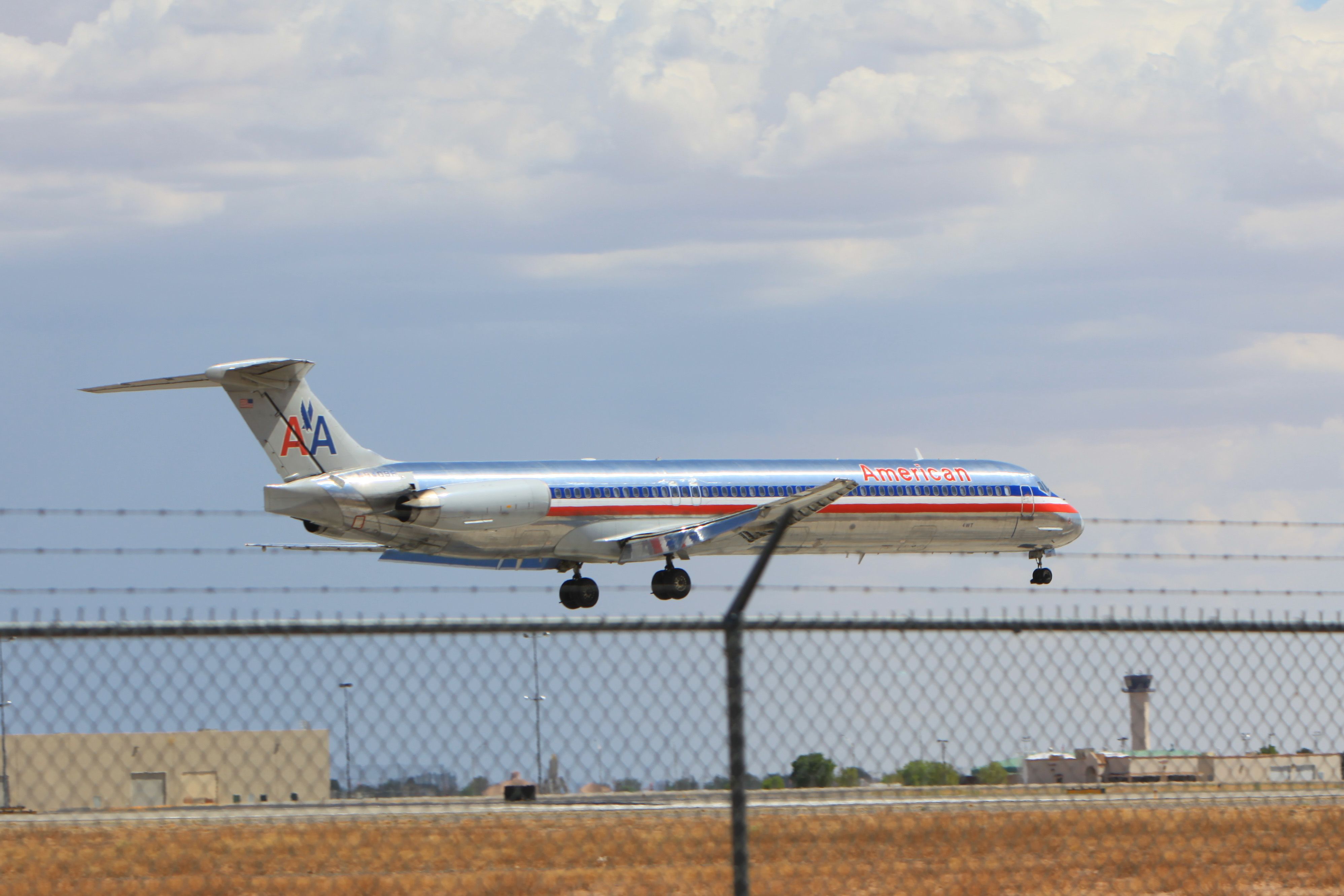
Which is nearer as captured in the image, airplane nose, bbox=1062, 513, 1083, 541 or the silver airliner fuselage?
the silver airliner fuselage

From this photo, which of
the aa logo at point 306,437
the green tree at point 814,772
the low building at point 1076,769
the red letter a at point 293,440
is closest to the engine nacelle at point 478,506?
the aa logo at point 306,437

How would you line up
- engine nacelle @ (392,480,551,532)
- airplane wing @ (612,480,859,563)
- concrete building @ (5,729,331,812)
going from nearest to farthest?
concrete building @ (5,729,331,812) → engine nacelle @ (392,480,551,532) → airplane wing @ (612,480,859,563)

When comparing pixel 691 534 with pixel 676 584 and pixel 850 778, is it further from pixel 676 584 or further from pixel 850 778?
pixel 850 778

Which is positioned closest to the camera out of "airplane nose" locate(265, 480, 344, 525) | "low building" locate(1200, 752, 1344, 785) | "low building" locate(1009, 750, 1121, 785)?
"airplane nose" locate(265, 480, 344, 525)

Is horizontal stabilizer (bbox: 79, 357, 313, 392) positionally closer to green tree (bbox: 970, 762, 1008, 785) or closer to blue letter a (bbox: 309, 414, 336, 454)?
blue letter a (bbox: 309, 414, 336, 454)

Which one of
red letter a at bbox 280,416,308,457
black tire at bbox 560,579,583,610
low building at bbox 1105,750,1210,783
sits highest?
red letter a at bbox 280,416,308,457

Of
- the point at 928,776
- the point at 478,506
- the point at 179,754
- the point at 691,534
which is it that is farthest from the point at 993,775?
the point at 691,534

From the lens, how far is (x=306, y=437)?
133 ft

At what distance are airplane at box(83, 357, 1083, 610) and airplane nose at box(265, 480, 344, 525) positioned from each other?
0.11 ft

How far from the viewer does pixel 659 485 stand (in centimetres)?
4188

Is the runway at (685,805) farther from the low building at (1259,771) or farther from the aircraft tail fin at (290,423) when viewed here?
the aircraft tail fin at (290,423)

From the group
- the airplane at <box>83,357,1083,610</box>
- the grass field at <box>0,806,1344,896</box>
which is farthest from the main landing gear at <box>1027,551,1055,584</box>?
the grass field at <box>0,806,1344,896</box>

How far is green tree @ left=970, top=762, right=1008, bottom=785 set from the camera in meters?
10.5

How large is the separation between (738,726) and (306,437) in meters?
34.0
